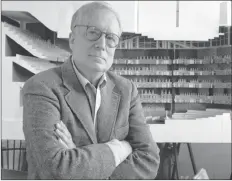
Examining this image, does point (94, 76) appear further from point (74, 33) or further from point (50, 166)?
point (50, 166)

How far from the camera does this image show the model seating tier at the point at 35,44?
8.71ft

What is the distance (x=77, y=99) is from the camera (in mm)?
1033

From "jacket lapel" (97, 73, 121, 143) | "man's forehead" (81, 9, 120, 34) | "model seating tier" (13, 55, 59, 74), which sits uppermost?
"man's forehead" (81, 9, 120, 34)

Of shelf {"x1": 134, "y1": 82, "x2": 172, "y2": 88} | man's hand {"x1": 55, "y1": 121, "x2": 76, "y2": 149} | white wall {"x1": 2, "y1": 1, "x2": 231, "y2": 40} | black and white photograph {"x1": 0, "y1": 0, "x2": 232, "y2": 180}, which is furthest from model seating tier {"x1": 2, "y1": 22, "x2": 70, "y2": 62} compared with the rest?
man's hand {"x1": 55, "y1": 121, "x2": 76, "y2": 149}

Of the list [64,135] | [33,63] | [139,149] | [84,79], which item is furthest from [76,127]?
[33,63]

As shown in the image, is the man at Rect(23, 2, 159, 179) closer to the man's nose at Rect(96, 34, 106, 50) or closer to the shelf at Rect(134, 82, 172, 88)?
the man's nose at Rect(96, 34, 106, 50)

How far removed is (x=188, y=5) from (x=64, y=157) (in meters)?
2.20

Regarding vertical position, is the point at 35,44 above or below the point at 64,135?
above

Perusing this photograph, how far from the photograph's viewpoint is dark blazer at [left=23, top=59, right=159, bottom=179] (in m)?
0.97

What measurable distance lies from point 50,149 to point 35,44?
6.26ft

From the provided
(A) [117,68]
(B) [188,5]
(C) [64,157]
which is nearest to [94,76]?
(C) [64,157]

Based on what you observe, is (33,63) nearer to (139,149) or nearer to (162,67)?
(162,67)

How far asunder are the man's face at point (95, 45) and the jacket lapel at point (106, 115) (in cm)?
10

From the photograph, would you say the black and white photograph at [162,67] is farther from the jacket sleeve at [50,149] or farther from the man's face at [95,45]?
the jacket sleeve at [50,149]
